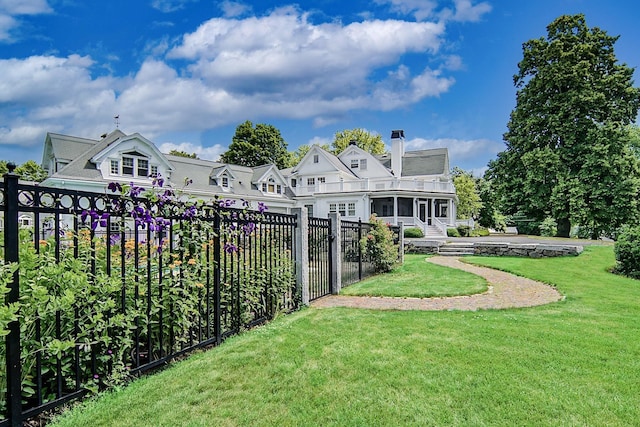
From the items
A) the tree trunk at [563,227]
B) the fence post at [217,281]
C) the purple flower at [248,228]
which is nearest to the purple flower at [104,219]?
the fence post at [217,281]

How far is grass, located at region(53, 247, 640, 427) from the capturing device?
8.53 ft

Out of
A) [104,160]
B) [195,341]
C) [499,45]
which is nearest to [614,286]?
[195,341]

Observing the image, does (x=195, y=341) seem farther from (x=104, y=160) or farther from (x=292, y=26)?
(x=104, y=160)

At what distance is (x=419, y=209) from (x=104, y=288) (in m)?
27.9

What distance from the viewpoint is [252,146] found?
135 ft

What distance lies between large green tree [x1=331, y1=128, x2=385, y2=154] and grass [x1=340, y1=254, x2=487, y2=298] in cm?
3516

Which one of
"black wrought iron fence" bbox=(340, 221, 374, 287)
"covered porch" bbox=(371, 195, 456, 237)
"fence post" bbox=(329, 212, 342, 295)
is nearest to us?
"fence post" bbox=(329, 212, 342, 295)

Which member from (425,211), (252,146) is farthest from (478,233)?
(252,146)

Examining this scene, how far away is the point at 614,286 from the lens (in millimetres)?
8078

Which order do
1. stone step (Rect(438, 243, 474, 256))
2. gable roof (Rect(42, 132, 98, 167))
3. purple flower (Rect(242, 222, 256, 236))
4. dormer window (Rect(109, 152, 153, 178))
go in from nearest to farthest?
purple flower (Rect(242, 222, 256, 236)), stone step (Rect(438, 243, 474, 256)), gable roof (Rect(42, 132, 98, 167)), dormer window (Rect(109, 152, 153, 178))

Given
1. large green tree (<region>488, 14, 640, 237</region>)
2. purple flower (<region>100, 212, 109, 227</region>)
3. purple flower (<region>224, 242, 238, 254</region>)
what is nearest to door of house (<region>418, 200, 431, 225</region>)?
large green tree (<region>488, 14, 640, 237</region>)

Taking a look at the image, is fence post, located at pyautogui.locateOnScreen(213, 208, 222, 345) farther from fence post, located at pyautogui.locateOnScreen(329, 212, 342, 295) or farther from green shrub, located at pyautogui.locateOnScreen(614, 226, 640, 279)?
green shrub, located at pyautogui.locateOnScreen(614, 226, 640, 279)

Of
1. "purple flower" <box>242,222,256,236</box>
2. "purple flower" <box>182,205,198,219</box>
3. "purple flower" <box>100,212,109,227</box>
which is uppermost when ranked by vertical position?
"purple flower" <box>182,205,198,219</box>

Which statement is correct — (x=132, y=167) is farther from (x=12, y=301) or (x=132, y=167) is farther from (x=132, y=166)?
(x=12, y=301)
